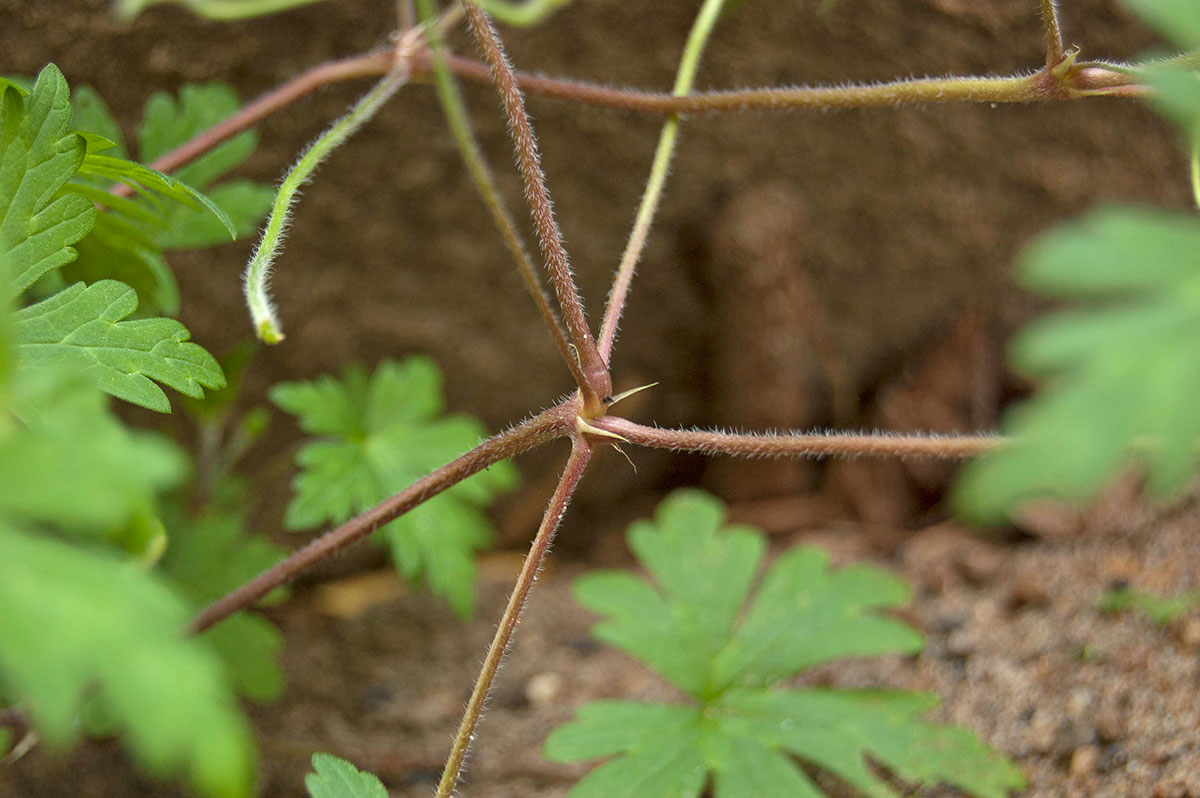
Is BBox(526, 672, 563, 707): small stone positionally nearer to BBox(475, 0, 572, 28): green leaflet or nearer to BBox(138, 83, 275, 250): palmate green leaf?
BBox(138, 83, 275, 250): palmate green leaf

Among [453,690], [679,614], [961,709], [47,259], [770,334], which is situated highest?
[47,259]

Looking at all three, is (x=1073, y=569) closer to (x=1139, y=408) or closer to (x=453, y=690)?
(x=453, y=690)

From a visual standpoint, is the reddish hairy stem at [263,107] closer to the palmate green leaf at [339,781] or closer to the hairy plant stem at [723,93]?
the hairy plant stem at [723,93]

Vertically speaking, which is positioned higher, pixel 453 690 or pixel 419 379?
pixel 419 379

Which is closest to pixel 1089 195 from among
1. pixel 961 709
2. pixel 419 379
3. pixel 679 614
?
pixel 961 709

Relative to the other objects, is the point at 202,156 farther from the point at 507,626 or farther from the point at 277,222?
the point at 507,626

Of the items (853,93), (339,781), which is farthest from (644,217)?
(339,781)
